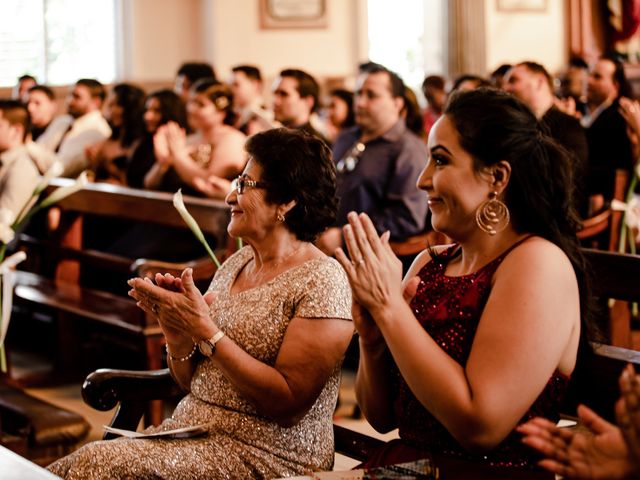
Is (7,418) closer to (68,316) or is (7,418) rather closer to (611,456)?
(68,316)

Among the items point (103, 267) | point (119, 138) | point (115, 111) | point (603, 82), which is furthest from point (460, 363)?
point (115, 111)

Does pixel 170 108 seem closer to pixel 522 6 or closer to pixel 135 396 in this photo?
pixel 135 396

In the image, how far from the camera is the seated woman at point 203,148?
526 centimetres

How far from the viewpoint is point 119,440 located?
221cm

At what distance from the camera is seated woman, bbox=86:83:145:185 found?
259 inches

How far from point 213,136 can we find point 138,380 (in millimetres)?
3114

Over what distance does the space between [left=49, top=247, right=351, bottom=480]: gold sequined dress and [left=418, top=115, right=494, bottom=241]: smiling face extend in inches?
15.5

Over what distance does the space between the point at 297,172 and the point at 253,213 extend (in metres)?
0.13

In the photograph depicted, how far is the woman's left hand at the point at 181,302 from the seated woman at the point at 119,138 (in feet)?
14.3

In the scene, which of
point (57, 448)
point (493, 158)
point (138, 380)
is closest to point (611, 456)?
point (493, 158)

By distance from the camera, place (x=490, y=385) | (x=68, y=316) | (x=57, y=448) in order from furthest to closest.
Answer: (x=68, y=316) → (x=57, y=448) → (x=490, y=385)

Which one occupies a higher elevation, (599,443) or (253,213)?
(253,213)

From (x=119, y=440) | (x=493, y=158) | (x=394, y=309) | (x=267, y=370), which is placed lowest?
(x=119, y=440)

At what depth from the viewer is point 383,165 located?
4.64m
